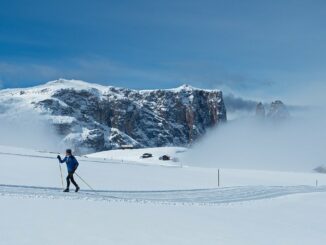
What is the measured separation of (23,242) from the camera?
40.8 feet

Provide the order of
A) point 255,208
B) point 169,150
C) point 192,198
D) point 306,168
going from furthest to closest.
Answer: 1. point 169,150
2. point 306,168
3. point 192,198
4. point 255,208

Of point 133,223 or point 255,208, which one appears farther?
point 255,208

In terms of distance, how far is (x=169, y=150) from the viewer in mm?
161125

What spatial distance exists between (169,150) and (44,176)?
417ft

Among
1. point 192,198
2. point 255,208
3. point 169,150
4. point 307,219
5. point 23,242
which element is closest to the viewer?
point 23,242

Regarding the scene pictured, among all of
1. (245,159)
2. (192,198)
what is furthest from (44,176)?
(245,159)

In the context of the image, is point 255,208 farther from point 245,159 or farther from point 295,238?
point 245,159

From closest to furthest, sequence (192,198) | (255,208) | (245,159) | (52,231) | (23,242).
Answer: (23,242), (52,231), (255,208), (192,198), (245,159)

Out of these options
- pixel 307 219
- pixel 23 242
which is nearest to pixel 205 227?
pixel 23 242

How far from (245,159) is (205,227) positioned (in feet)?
592

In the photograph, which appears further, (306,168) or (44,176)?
(306,168)

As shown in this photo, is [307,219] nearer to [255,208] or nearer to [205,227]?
[255,208]

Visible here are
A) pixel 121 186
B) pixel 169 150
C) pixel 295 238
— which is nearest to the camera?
pixel 295 238

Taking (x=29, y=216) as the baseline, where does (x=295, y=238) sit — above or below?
below
